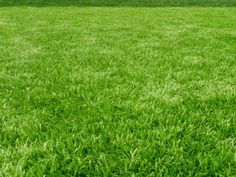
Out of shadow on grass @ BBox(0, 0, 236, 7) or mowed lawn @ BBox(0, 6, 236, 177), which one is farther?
shadow on grass @ BBox(0, 0, 236, 7)

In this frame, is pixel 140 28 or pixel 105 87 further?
pixel 140 28

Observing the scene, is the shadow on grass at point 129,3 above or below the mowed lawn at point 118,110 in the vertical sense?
above

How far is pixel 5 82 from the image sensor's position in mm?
6730

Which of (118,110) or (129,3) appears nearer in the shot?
(118,110)

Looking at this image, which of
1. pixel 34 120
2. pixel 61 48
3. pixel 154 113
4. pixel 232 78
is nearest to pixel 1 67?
pixel 61 48

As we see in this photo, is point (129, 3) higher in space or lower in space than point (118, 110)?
higher

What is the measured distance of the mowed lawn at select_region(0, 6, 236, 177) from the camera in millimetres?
3883

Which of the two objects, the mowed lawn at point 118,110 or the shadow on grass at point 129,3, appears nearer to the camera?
the mowed lawn at point 118,110

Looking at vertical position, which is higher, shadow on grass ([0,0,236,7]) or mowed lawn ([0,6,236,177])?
shadow on grass ([0,0,236,7])

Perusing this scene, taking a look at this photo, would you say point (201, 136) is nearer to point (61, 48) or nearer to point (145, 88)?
point (145, 88)

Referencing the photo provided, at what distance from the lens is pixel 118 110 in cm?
528

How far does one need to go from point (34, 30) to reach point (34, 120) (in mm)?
9822

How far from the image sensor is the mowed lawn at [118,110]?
3883 millimetres

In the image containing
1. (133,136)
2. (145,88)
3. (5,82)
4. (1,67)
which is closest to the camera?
(133,136)
